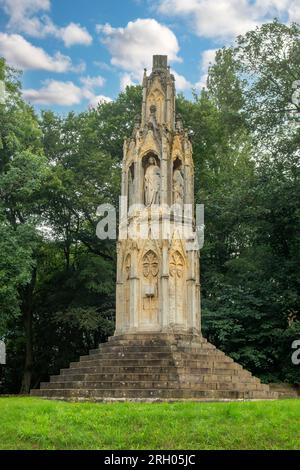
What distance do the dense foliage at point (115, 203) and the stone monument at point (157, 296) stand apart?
608 cm

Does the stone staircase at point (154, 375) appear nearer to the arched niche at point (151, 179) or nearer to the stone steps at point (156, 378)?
the stone steps at point (156, 378)

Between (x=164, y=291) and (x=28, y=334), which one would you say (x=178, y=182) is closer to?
(x=164, y=291)

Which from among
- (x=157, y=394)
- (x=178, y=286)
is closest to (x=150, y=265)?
(x=178, y=286)

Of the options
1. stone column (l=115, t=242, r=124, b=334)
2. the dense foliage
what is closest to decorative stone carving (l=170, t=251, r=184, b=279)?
stone column (l=115, t=242, r=124, b=334)

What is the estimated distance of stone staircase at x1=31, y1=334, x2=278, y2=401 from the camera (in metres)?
13.3

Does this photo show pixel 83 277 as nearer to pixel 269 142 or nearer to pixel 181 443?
pixel 269 142

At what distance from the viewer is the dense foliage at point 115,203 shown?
23.4m

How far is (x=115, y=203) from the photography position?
28953 millimetres

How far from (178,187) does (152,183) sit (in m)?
0.85

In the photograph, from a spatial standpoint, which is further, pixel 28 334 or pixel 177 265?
pixel 28 334

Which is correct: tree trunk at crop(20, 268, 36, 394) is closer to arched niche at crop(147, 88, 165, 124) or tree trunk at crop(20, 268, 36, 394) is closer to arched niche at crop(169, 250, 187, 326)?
arched niche at crop(147, 88, 165, 124)

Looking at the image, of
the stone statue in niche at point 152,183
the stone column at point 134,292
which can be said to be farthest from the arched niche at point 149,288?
the stone statue in niche at point 152,183

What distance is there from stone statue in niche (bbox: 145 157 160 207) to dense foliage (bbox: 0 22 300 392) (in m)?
6.55

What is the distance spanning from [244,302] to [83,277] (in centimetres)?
785
